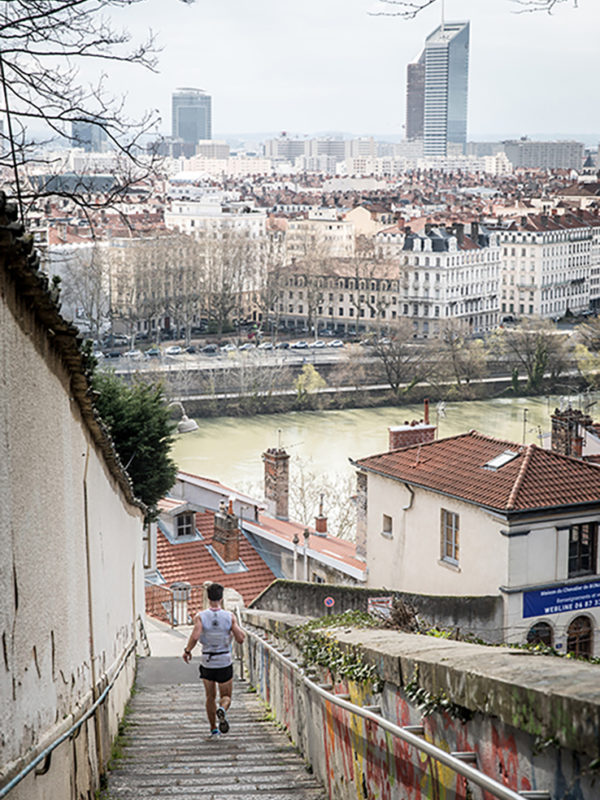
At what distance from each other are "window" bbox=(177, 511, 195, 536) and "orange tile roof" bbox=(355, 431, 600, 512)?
11.7ft

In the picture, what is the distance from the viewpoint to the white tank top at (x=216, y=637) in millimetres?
4785

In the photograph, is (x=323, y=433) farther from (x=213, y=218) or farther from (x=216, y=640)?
(x=213, y=218)

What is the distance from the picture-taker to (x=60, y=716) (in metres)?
3.32

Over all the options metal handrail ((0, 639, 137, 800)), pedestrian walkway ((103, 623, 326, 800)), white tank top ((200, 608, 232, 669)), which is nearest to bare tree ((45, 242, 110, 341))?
pedestrian walkway ((103, 623, 326, 800))

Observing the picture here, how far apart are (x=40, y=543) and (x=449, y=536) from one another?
24.4 ft

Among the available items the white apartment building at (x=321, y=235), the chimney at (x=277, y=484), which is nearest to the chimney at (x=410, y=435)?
the chimney at (x=277, y=484)

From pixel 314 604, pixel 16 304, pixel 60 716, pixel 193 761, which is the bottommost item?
pixel 314 604

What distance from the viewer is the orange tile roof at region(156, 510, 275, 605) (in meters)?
13.5

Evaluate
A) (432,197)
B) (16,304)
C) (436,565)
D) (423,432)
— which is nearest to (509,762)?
(16,304)

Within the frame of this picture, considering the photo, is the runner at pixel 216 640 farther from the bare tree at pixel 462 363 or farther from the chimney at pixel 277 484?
the bare tree at pixel 462 363

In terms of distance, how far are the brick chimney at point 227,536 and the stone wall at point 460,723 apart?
9793mm

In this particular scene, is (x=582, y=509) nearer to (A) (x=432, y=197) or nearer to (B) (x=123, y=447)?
(B) (x=123, y=447)

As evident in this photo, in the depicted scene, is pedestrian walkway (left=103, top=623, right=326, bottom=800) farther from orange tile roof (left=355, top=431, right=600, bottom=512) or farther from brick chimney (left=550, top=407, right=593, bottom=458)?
brick chimney (left=550, top=407, right=593, bottom=458)

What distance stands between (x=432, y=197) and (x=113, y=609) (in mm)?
93076
